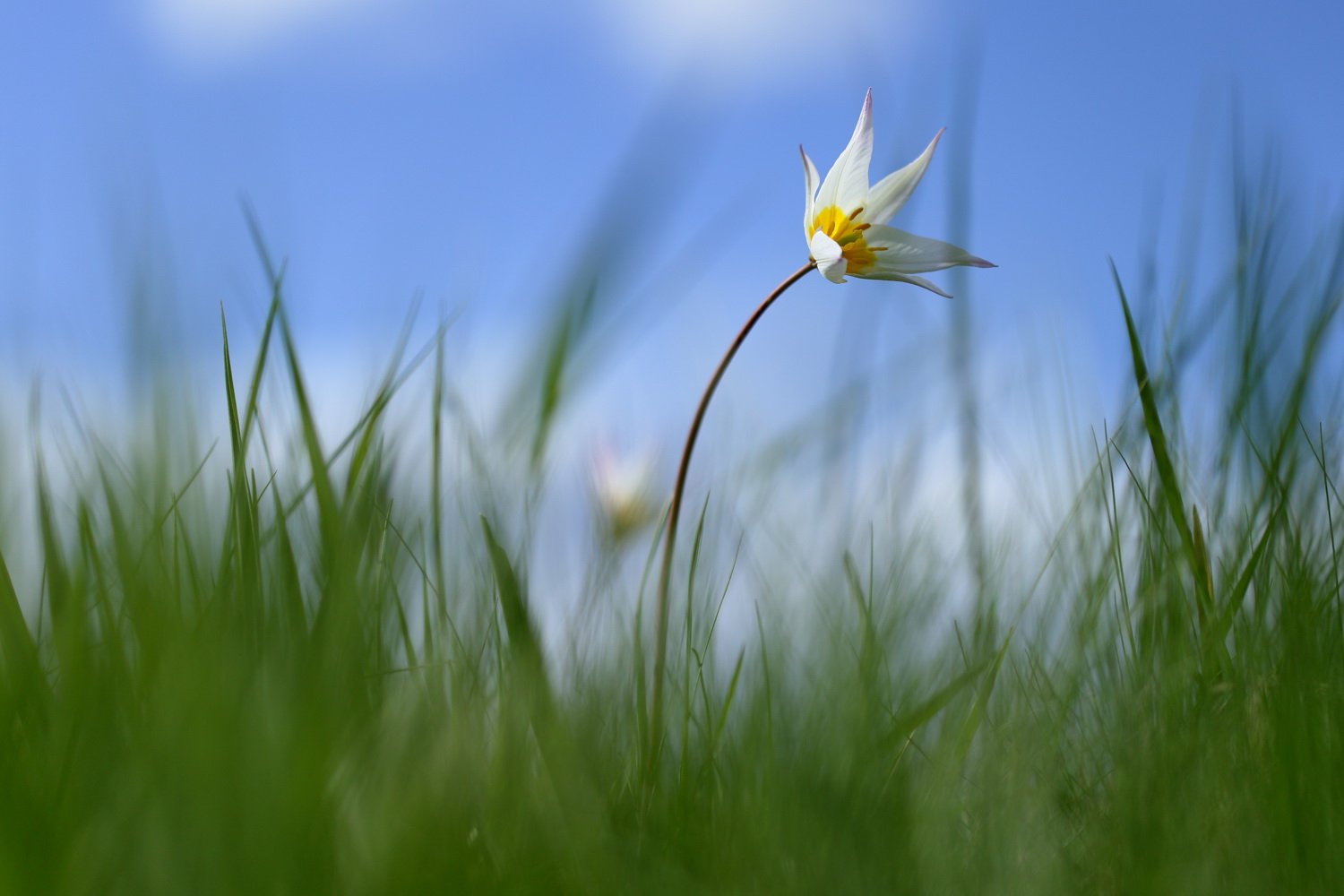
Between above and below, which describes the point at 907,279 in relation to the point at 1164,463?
above

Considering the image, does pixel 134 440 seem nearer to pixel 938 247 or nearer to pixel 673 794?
pixel 673 794

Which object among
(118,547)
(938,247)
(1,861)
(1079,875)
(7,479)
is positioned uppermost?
(938,247)

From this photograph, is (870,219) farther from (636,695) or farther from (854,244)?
(636,695)

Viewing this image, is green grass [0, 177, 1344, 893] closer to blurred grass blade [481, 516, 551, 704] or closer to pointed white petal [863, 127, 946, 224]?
blurred grass blade [481, 516, 551, 704]

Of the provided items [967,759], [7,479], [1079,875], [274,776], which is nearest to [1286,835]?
Result: [1079,875]

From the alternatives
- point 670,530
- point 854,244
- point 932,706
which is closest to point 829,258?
point 854,244
